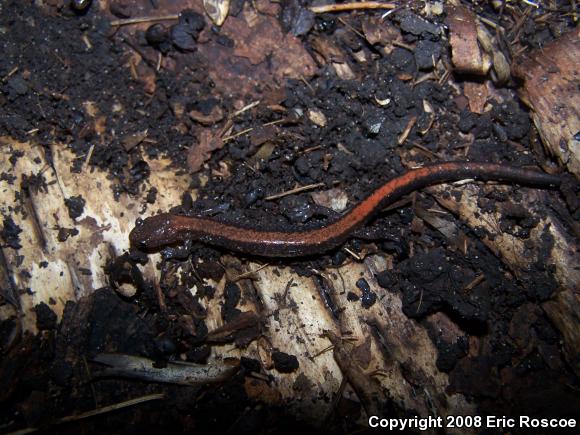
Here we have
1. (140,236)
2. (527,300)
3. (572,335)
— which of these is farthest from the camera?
(140,236)

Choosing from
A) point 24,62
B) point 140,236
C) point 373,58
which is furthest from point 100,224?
point 373,58

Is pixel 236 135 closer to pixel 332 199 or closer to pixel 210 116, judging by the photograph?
pixel 210 116

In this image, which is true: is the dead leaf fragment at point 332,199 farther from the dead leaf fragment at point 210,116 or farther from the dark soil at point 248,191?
the dead leaf fragment at point 210,116

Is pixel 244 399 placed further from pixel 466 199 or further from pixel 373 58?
pixel 373 58

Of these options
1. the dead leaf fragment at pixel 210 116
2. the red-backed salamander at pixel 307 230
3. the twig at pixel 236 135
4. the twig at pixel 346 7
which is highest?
the twig at pixel 346 7

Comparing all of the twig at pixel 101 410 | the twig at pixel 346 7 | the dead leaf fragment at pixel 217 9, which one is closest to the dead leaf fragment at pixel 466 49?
the twig at pixel 346 7

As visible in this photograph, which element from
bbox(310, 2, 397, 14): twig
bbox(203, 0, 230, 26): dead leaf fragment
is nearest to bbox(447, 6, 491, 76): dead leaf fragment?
→ bbox(310, 2, 397, 14): twig
